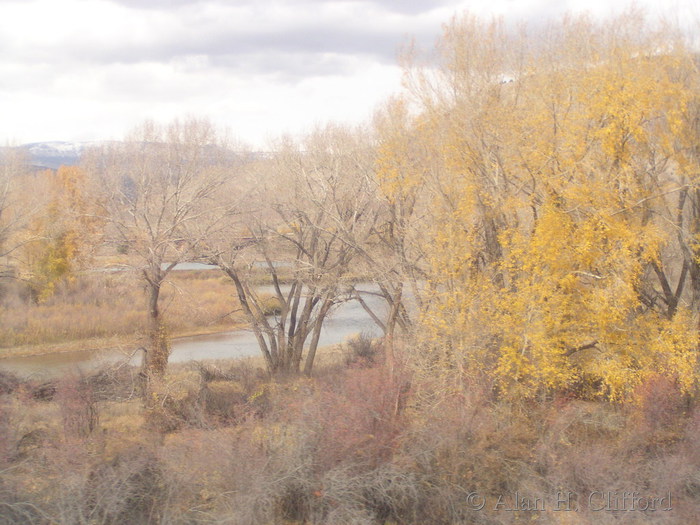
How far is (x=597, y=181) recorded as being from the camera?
45.5 feet

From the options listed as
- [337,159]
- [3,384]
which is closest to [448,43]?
[337,159]

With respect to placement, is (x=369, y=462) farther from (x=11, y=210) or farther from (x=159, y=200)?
(x=11, y=210)

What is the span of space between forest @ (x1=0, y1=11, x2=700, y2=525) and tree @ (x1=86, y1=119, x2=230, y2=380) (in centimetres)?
10

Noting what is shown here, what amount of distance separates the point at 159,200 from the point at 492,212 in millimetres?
9705

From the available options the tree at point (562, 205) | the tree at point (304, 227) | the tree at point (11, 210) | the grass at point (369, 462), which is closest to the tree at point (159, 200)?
the tree at point (304, 227)

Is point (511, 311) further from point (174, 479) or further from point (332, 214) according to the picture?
point (174, 479)

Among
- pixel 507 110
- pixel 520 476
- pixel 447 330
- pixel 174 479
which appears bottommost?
pixel 520 476

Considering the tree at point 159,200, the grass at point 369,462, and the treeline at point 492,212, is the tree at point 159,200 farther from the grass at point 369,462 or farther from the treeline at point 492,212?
the grass at point 369,462

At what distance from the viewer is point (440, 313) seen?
14320mm

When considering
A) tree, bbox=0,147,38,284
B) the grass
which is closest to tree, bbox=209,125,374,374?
the grass

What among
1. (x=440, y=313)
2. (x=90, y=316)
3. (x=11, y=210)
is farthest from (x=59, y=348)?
(x=440, y=313)

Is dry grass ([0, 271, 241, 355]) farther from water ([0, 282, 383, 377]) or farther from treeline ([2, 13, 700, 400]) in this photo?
treeline ([2, 13, 700, 400])

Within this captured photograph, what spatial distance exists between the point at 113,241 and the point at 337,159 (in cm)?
698

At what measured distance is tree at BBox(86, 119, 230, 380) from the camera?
647 inches
